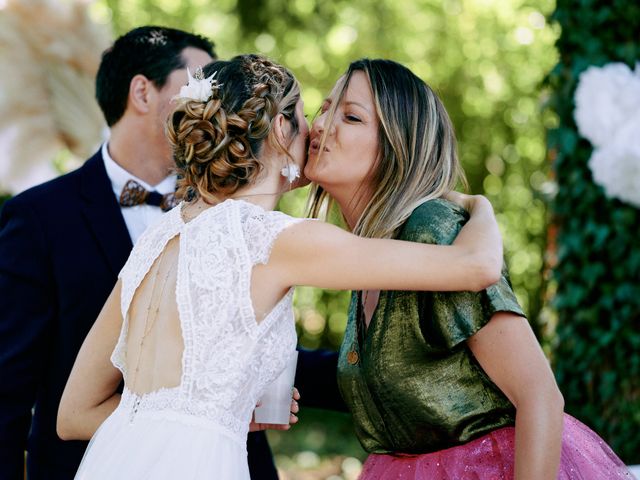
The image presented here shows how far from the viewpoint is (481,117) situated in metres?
8.70

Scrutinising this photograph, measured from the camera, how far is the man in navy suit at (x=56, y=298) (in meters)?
2.69

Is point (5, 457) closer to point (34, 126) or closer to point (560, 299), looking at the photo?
point (34, 126)

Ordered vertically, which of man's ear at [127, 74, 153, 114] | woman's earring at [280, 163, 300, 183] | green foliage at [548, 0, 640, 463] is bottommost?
green foliage at [548, 0, 640, 463]

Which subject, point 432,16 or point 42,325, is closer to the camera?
point 42,325

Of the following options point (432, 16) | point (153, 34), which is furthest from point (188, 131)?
point (432, 16)

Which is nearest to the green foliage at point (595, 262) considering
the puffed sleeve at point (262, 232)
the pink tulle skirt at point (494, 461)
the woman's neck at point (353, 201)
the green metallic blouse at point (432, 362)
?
the pink tulle skirt at point (494, 461)

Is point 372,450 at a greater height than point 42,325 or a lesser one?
lesser

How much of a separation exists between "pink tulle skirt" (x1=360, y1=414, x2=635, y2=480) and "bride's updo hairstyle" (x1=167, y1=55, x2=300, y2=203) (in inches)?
33.6

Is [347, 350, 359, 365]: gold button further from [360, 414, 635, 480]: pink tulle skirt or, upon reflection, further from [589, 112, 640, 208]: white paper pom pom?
[589, 112, 640, 208]: white paper pom pom

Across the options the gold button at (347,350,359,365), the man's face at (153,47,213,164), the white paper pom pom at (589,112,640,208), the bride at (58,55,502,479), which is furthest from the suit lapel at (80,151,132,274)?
the white paper pom pom at (589,112,640,208)

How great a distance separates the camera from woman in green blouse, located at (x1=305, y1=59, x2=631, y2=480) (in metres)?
2.07

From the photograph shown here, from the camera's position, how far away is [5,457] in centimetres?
267

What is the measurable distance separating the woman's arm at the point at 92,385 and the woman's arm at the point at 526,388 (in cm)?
98

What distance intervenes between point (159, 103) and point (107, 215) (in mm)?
546
